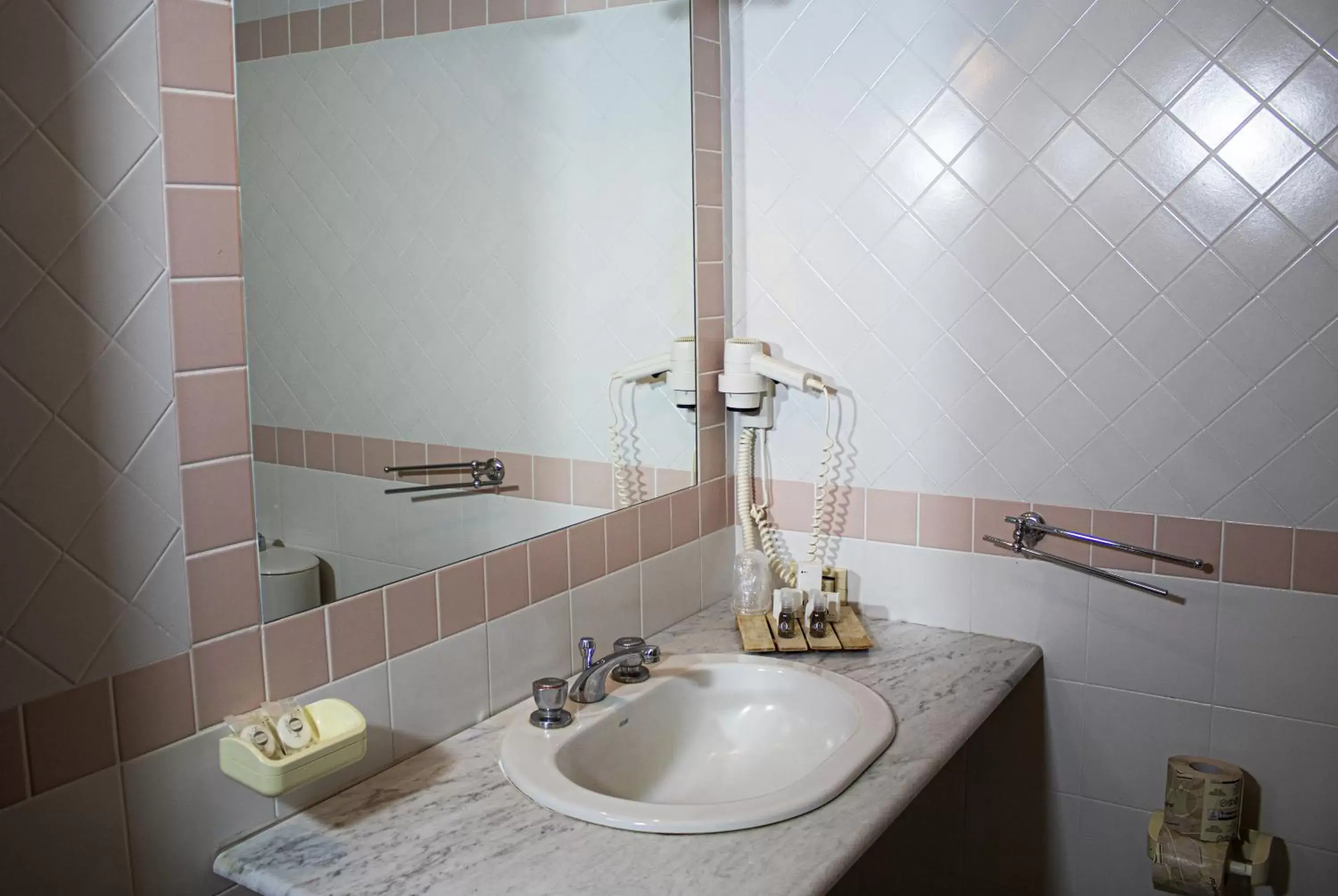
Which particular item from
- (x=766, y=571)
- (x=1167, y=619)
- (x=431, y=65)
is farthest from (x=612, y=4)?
(x=1167, y=619)

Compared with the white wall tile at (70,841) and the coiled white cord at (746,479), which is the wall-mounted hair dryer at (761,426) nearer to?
the coiled white cord at (746,479)

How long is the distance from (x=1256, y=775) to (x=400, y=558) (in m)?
1.42

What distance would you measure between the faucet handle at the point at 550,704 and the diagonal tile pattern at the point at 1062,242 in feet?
2.54

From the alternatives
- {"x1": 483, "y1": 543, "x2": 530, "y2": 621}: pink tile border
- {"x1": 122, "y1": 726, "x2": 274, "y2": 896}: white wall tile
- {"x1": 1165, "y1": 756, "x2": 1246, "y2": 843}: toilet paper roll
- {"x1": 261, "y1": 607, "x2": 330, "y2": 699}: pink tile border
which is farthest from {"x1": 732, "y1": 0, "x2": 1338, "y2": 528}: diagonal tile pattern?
{"x1": 122, "y1": 726, "x2": 274, "y2": 896}: white wall tile

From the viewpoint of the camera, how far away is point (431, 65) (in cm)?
154

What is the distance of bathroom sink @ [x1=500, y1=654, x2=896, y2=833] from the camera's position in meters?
1.37

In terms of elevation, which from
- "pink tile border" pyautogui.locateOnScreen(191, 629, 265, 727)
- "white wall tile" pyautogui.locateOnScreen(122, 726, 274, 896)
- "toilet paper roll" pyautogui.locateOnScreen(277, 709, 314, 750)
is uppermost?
"pink tile border" pyautogui.locateOnScreen(191, 629, 265, 727)

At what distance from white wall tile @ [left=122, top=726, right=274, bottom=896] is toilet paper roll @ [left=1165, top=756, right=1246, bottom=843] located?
4.63 ft

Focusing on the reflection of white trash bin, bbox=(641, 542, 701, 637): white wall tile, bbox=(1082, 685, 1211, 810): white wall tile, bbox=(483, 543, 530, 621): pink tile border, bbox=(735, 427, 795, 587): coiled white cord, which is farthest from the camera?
bbox=(735, 427, 795, 587): coiled white cord

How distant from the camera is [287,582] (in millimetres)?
1323

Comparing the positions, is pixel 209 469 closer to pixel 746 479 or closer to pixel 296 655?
pixel 296 655

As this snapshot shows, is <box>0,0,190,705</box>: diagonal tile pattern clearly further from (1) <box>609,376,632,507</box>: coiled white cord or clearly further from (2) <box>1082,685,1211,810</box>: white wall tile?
(2) <box>1082,685,1211,810</box>: white wall tile

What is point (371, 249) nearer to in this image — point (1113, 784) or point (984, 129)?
point (984, 129)

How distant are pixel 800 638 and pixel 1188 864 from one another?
0.70m
